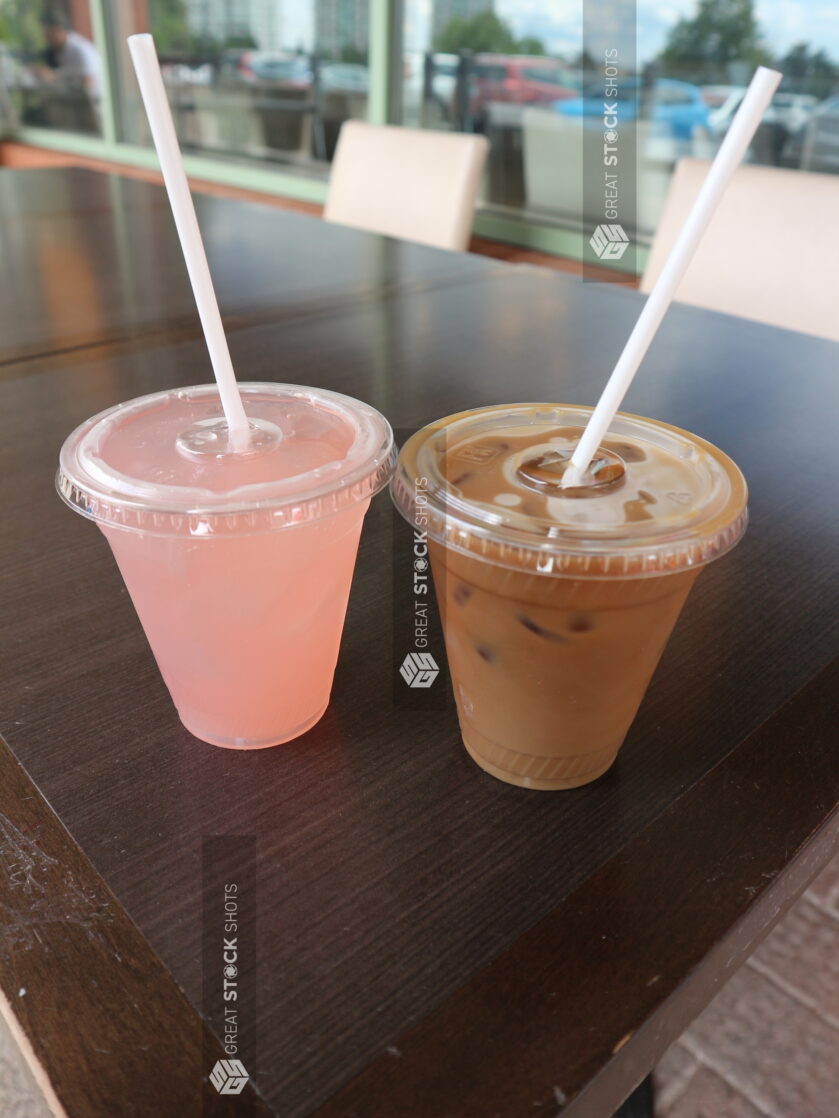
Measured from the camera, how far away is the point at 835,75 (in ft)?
7.25

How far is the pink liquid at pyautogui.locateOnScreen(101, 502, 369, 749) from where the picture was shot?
38 centimetres

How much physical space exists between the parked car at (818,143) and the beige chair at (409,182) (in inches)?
42.5

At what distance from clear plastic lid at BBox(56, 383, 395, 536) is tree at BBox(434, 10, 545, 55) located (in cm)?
270

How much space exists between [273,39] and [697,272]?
2.79 m

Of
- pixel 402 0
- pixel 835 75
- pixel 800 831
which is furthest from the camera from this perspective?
pixel 402 0

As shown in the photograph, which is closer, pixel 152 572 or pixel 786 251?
pixel 152 572

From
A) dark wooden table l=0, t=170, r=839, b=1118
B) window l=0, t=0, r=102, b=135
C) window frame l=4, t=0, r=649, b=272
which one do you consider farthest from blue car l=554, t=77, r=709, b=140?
window l=0, t=0, r=102, b=135

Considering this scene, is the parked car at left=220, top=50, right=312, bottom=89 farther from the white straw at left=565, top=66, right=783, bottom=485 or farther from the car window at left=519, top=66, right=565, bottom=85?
the white straw at left=565, top=66, right=783, bottom=485

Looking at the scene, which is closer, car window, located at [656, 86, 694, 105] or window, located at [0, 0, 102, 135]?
car window, located at [656, 86, 694, 105]

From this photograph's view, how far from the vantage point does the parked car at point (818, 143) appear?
2.27 meters

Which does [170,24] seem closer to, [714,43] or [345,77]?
[345,77]

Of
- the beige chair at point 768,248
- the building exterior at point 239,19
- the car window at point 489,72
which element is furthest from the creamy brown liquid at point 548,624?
the building exterior at point 239,19

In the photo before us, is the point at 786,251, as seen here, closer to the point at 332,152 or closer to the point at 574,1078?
the point at 574,1078

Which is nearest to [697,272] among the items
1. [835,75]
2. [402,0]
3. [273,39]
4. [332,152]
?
[835,75]
